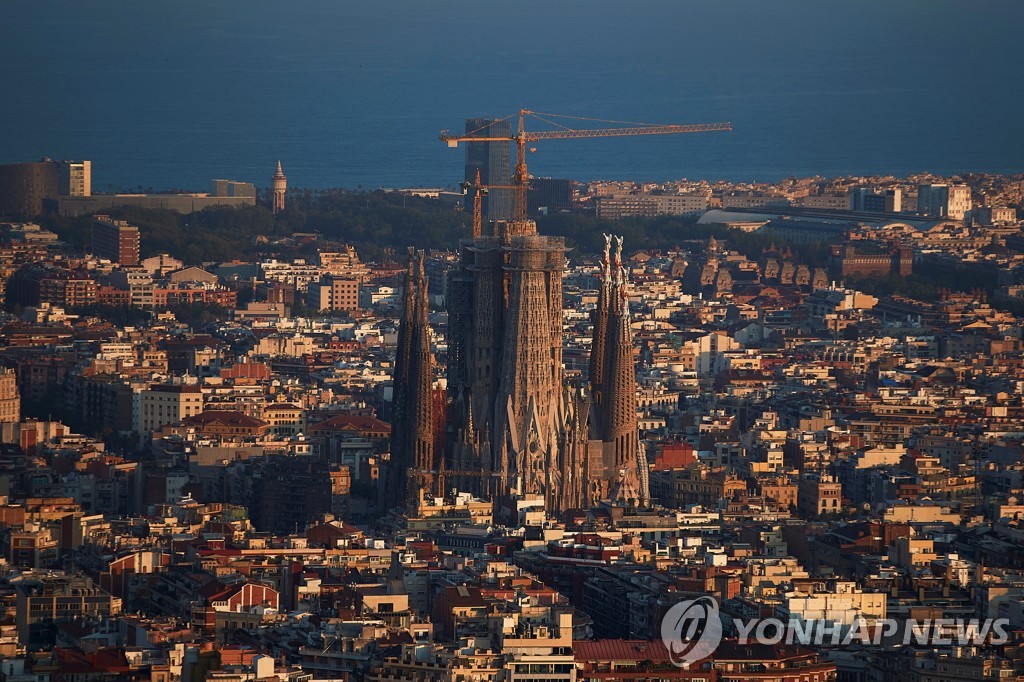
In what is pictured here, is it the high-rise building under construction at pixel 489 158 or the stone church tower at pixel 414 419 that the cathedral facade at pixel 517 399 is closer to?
the stone church tower at pixel 414 419

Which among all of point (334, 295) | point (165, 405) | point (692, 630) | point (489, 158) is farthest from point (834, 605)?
point (489, 158)

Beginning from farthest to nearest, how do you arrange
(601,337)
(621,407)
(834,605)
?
(601,337), (621,407), (834,605)

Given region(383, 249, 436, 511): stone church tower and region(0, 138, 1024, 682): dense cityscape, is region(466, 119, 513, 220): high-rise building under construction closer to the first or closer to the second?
region(0, 138, 1024, 682): dense cityscape

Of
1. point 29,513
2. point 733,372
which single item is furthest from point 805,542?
point 733,372

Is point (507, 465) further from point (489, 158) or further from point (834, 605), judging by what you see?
point (489, 158)

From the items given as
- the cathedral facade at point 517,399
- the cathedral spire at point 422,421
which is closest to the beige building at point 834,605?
the cathedral facade at point 517,399
